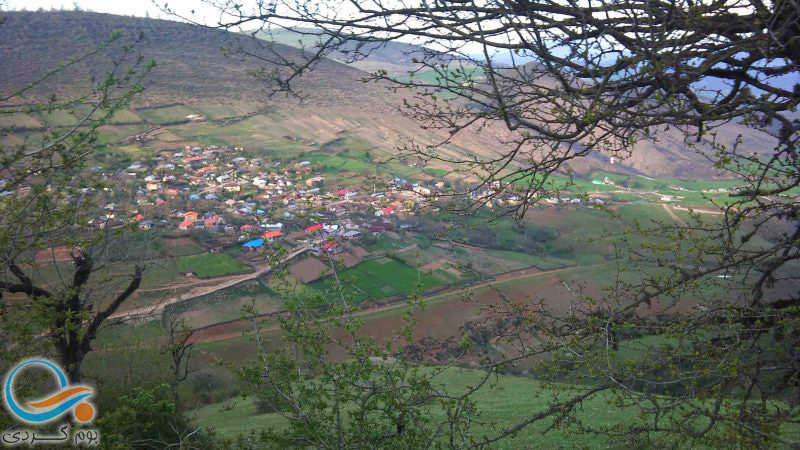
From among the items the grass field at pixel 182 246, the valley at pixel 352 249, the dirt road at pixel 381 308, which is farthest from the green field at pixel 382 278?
the grass field at pixel 182 246

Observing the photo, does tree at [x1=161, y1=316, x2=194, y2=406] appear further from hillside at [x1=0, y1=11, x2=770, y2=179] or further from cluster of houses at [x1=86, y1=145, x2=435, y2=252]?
hillside at [x1=0, y1=11, x2=770, y2=179]

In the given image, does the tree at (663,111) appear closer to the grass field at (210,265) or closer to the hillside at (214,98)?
the grass field at (210,265)

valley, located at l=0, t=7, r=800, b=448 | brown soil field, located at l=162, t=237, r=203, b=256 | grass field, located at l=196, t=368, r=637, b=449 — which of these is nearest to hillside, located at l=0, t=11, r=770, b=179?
valley, located at l=0, t=7, r=800, b=448

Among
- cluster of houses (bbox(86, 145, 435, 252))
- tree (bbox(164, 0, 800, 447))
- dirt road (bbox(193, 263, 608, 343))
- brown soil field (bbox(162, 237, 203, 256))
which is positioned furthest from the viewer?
cluster of houses (bbox(86, 145, 435, 252))

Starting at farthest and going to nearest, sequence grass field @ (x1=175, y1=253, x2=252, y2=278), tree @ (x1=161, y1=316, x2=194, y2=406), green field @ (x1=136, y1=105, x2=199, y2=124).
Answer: green field @ (x1=136, y1=105, x2=199, y2=124), grass field @ (x1=175, y1=253, x2=252, y2=278), tree @ (x1=161, y1=316, x2=194, y2=406)

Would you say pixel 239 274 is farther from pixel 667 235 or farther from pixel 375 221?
pixel 667 235

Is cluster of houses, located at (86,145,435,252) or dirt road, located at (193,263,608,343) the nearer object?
dirt road, located at (193,263,608,343)

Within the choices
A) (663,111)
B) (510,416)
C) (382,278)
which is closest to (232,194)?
(382,278)

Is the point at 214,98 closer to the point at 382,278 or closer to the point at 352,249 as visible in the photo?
the point at 352,249
